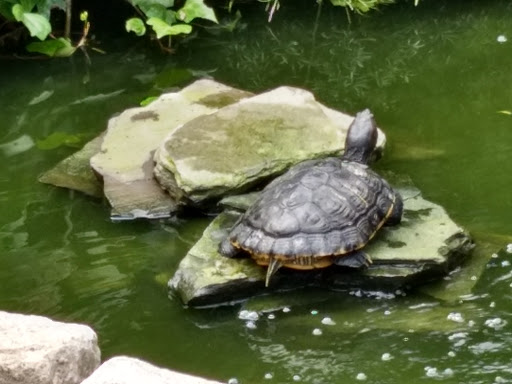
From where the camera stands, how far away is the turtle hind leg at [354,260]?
4.02 m

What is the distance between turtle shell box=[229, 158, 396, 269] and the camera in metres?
3.96

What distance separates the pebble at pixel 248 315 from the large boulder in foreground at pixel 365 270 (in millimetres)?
119

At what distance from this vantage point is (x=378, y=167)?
5160 mm

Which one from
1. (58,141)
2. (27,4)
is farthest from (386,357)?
(27,4)

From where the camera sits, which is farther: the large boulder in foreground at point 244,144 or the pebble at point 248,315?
the large boulder in foreground at point 244,144

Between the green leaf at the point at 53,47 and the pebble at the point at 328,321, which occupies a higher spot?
the green leaf at the point at 53,47

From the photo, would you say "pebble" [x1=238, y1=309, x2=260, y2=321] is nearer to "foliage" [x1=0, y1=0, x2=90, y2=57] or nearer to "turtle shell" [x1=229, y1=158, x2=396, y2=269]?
"turtle shell" [x1=229, y1=158, x2=396, y2=269]

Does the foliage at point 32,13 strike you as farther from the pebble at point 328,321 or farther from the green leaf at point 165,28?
the pebble at point 328,321

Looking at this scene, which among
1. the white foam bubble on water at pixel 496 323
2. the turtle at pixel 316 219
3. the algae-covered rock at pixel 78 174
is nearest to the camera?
the white foam bubble on water at pixel 496 323

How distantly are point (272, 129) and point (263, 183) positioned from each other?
1.42 feet

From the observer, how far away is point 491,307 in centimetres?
386

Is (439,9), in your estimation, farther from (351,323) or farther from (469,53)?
(351,323)

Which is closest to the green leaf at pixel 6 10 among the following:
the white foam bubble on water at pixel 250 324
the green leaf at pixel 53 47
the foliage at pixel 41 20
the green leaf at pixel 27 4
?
the foliage at pixel 41 20

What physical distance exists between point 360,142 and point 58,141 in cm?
221
